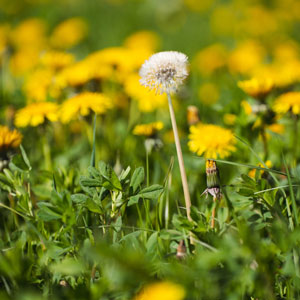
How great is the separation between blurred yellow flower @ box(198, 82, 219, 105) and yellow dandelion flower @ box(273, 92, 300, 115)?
1414mm

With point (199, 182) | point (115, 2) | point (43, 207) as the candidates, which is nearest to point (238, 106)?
point (199, 182)

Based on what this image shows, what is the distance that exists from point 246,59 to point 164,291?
3.49 metres

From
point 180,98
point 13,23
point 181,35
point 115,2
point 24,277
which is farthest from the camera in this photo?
point 115,2

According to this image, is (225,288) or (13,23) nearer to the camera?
(225,288)

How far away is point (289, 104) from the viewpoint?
181 cm

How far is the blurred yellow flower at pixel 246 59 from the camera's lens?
3789 mm

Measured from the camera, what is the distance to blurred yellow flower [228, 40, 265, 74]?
379cm

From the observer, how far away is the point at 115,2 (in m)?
7.73

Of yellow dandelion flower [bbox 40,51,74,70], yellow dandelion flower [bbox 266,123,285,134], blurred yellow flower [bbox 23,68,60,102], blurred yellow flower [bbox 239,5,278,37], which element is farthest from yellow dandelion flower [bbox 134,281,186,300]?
blurred yellow flower [bbox 239,5,278,37]

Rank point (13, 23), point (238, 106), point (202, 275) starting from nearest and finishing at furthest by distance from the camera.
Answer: point (202, 275) → point (238, 106) → point (13, 23)

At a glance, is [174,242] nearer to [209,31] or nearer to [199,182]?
[199,182]

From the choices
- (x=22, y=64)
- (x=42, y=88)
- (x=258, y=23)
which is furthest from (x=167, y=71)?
(x=258, y=23)

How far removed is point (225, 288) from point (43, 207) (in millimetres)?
561

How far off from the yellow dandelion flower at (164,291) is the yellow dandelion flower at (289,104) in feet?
3.70
